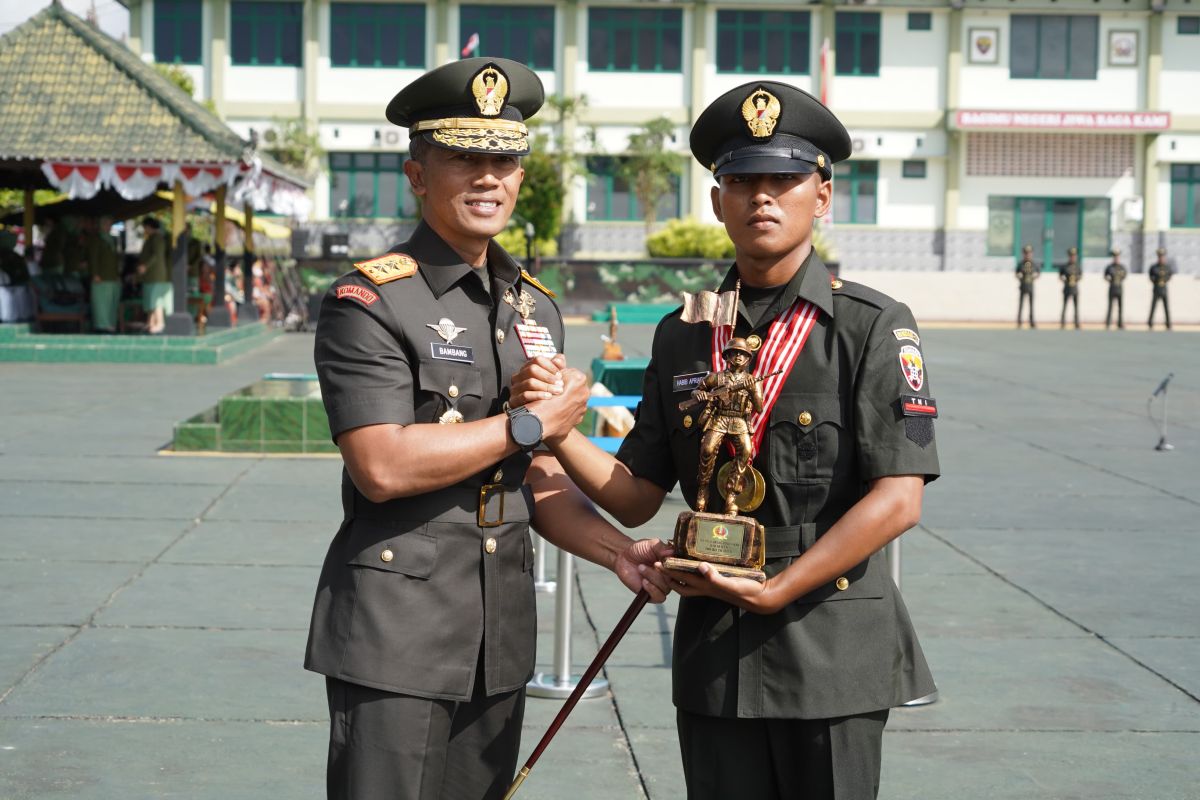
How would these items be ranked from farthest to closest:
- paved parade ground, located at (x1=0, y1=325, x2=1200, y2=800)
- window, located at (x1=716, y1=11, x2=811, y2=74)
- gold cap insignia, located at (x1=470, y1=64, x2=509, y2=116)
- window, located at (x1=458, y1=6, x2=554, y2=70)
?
window, located at (x1=716, y1=11, x2=811, y2=74)
window, located at (x1=458, y1=6, x2=554, y2=70)
paved parade ground, located at (x1=0, y1=325, x2=1200, y2=800)
gold cap insignia, located at (x1=470, y1=64, x2=509, y2=116)

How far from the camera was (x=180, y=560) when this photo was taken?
26.7 ft

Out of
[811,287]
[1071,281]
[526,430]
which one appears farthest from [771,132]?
[1071,281]

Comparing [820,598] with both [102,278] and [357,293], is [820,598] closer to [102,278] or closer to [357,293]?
[357,293]

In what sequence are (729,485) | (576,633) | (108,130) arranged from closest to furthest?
(729,485), (576,633), (108,130)

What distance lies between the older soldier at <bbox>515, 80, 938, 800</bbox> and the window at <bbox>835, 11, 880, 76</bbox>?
44.5 metres

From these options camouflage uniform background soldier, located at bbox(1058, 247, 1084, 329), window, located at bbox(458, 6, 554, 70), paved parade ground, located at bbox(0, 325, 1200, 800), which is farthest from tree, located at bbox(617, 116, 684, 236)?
paved parade ground, located at bbox(0, 325, 1200, 800)

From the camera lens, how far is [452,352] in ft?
10.4

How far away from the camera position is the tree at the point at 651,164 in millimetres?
43938

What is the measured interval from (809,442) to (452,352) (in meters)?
0.76

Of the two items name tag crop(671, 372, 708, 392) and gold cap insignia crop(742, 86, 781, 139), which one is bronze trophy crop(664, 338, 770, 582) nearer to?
name tag crop(671, 372, 708, 392)

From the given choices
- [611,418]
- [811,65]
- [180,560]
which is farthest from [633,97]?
[180,560]

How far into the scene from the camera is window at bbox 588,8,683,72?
46.1 metres

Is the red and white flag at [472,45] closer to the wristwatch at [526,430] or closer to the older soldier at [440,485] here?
the older soldier at [440,485]

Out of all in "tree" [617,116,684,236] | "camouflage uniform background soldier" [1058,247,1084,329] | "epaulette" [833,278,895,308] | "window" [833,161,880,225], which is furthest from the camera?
"window" [833,161,880,225]
